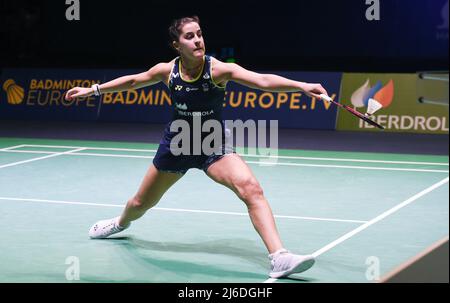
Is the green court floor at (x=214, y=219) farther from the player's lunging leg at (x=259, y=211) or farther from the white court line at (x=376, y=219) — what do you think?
the player's lunging leg at (x=259, y=211)

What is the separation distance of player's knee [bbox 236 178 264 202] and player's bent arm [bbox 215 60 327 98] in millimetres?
625

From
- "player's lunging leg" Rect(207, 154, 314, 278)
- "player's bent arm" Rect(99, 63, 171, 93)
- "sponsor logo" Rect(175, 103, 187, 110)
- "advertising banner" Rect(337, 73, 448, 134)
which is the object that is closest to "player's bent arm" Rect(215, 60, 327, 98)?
"sponsor logo" Rect(175, 103, 187, 110)

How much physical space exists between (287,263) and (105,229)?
1.81 metres

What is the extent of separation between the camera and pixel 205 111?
→ 19.2 feet

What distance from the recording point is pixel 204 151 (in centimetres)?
588

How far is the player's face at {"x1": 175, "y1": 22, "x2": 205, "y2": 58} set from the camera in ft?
18.8

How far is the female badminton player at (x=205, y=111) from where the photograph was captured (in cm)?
551

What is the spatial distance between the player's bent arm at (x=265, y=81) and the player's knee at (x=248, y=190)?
62cm

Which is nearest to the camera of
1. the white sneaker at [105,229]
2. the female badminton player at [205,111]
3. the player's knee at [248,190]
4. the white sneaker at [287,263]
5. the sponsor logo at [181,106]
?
the white sneaker at [287,263]

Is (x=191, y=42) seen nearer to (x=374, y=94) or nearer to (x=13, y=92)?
(x=374, y=94)

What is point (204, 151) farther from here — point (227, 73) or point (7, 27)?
point (7, 27)

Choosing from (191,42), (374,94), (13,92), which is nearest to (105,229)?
(191,42)

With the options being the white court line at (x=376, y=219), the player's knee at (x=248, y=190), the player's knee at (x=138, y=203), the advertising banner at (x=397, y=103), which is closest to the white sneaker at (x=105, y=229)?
the player's knee at (x=138, y=203)

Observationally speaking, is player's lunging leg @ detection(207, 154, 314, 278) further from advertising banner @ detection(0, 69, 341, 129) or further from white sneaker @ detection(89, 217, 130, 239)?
advertising banner @ detection(0, 69, 341, 129)
